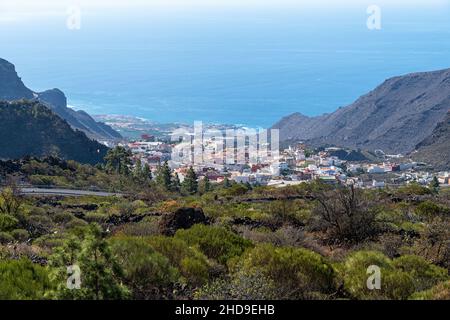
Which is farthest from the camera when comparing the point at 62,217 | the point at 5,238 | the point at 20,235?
the point at 62,217

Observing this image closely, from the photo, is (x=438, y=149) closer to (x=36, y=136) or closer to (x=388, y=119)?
(x=388, y=119)

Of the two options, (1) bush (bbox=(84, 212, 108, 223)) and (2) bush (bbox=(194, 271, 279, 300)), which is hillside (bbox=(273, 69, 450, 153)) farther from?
(2) bush (bbox=(194, 271, 279, 300))

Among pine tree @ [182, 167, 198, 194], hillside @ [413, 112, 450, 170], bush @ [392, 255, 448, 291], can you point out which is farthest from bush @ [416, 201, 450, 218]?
hillside @ [413, 112, 450, 170]

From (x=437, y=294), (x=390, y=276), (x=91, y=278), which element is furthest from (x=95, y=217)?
(x=437, y=294)

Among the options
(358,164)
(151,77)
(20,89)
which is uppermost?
(151,77)

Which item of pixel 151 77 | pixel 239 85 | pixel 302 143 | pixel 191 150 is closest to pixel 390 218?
pixel 191 150

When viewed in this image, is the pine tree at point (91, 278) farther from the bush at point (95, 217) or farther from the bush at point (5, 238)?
the bush at point (95, 217)
